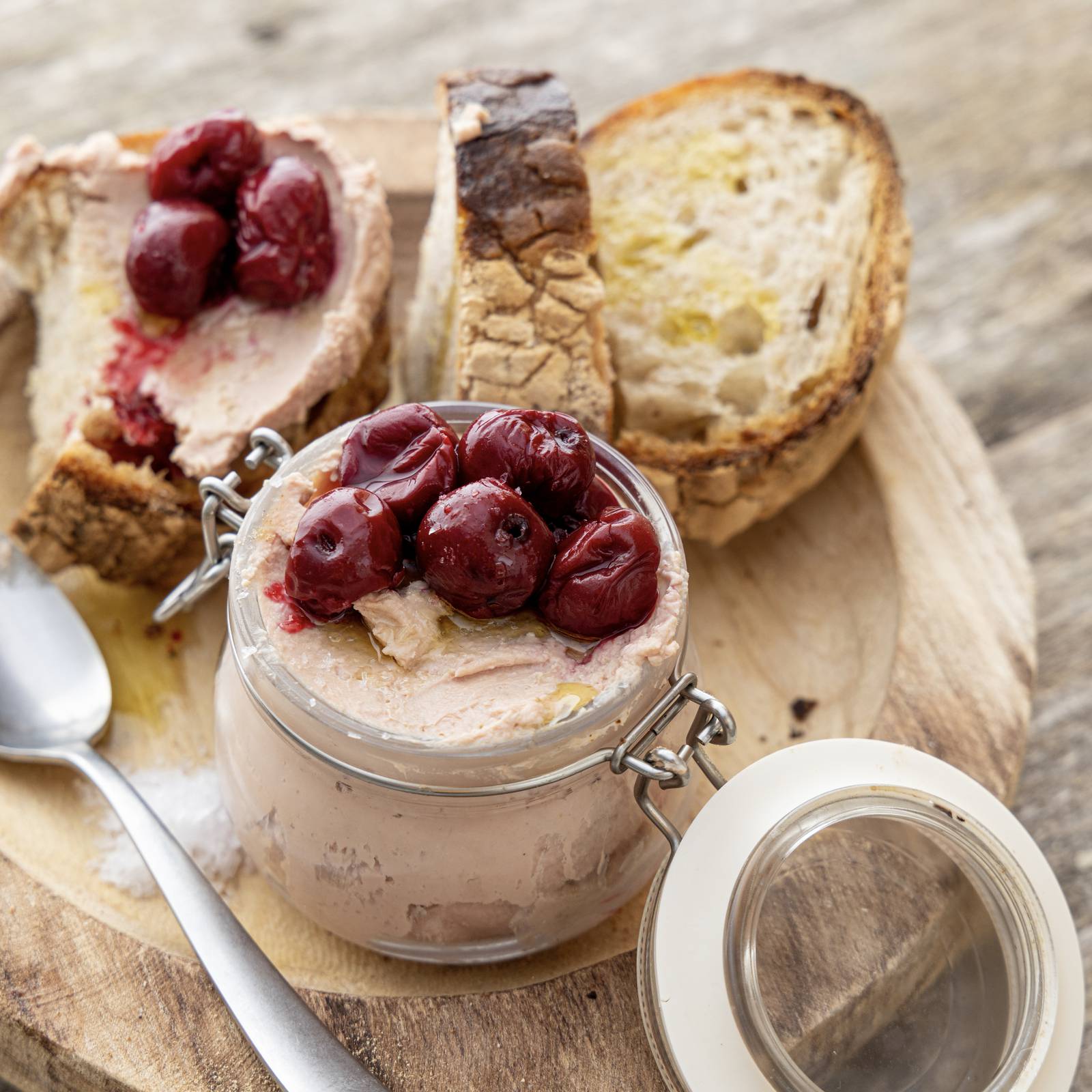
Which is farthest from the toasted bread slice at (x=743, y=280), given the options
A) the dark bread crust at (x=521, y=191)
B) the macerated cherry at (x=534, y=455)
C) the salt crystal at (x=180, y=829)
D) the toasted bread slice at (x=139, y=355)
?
the salt crystal at (x=180, y=829)

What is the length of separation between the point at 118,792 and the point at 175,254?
86 centimetres

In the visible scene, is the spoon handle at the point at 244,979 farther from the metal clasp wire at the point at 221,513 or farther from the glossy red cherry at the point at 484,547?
the glossy red cherry at the point at 484,547

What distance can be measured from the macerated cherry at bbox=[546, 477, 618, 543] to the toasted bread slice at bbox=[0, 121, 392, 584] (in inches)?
24.7

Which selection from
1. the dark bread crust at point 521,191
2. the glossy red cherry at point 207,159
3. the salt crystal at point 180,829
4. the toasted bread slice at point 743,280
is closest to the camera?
the salt crystal at point 180,829

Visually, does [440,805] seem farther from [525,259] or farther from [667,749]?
[525,259]

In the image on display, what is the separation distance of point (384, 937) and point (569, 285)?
1.02 metres

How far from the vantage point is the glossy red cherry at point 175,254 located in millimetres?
1932

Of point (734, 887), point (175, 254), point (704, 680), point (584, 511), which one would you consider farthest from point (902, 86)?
point (734, 887)

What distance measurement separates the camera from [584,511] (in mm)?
1514

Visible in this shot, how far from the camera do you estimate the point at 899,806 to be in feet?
4.88

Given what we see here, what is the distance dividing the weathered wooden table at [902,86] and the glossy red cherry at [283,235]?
3.94 feet

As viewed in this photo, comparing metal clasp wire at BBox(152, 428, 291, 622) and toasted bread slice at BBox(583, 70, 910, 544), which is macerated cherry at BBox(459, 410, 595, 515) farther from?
toasted bread slice at BBox(583, 70, 910, 544)

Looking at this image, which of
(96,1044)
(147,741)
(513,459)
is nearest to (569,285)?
(513,459)

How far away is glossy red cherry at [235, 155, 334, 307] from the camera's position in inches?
76.0
